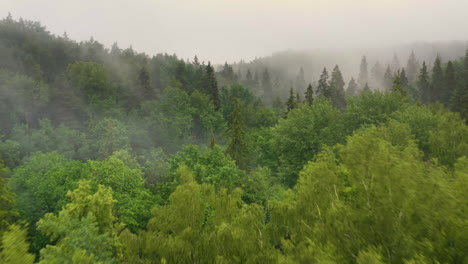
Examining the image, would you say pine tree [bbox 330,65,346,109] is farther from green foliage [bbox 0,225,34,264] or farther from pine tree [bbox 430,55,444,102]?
green foliage [bbox 0,225,34,264]

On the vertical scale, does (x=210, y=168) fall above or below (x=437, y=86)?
above

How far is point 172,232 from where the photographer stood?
43.5 ft

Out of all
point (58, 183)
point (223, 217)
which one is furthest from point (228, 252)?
point (58, 183)

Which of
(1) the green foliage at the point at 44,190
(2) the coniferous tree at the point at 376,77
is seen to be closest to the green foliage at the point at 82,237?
(1) the green foliage at the point at 44,190

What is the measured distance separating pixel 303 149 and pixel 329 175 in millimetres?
21024

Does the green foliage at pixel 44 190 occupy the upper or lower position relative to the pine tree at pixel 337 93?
upper

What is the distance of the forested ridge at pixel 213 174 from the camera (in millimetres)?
8367

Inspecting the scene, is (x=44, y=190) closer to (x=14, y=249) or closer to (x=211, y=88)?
(x=14, y=249)

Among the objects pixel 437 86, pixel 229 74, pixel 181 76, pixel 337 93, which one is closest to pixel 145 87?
pixel 181 76

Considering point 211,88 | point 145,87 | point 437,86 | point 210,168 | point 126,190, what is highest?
point 145,87

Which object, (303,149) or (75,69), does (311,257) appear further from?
(75,69)

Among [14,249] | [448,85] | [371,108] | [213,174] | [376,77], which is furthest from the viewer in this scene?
[376,77]

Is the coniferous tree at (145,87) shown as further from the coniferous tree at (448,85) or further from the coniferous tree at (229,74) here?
the coniferous tree at (448,85)

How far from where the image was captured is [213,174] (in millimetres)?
31406
